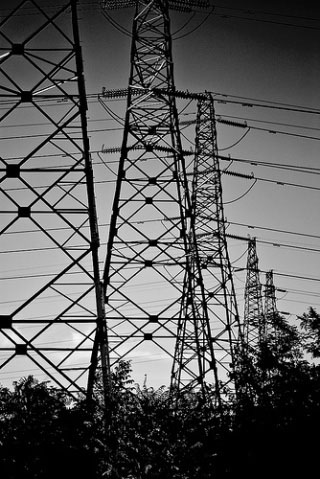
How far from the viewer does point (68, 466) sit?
657 cm

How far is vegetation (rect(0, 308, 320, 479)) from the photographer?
6.64 m

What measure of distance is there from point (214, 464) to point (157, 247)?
6153 millimetres

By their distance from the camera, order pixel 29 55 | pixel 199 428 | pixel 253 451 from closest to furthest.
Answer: pixel 253 451, pixel 199 428, pixel 29 55

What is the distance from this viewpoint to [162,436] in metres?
7.66

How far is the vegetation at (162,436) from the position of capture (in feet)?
21.8

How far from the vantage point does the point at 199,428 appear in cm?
773

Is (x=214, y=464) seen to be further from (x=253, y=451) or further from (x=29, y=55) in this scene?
(x=29, y=55)

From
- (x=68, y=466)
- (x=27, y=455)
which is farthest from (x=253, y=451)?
(x=27, y=455)

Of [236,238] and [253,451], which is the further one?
[236,238]

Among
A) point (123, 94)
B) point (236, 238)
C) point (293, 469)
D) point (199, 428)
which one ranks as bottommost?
point (293, 469)

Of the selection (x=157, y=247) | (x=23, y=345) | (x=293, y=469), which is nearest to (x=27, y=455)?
(x=23, y=345)

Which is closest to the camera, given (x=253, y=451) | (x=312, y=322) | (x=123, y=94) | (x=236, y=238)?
(x=253, y=451)

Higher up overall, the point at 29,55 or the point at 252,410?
the point at 29,55

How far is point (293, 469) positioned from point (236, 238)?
509 inches
